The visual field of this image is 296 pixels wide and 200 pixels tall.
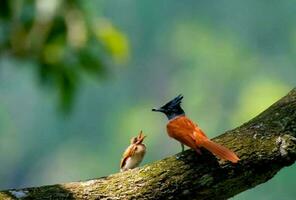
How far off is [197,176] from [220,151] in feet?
0.29

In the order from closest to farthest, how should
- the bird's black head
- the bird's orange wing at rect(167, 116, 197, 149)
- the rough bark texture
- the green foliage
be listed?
the green foliage
the rough bark texture
the bird's orange wing at rect(167, 116, 197, 149)
the bird's black head

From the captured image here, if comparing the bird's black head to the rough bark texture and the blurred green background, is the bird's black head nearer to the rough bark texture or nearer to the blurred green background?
the rough bark texture

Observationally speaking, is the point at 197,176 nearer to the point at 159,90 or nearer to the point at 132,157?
the point at 132,157

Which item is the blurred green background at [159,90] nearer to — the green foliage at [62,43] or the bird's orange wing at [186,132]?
the bird's orange wing at [186,132]

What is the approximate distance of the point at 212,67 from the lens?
24609mm

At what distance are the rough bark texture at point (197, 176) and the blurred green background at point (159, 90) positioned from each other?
14.6 meters

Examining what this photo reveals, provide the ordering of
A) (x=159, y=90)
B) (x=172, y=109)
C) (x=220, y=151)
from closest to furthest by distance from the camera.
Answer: (x=220, y=151) → (x=172, y=109) → (x=159, y=90)

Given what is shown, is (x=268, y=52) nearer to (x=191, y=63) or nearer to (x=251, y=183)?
(x=191, y=63)

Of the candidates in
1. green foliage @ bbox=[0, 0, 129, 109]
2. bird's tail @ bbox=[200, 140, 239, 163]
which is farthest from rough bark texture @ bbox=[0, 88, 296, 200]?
green foliage @ bbox=[0, 0, 129, 109]

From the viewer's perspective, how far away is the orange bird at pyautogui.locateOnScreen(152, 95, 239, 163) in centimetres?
301

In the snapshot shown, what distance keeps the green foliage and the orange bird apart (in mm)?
637

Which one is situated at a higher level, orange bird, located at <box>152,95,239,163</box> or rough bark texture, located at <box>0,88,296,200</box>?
orange bird, located at <box>152,95,239,163</box>

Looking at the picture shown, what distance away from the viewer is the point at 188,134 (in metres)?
3.10

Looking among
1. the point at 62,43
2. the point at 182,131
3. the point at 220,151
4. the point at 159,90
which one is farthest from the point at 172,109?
the point at 159,90
